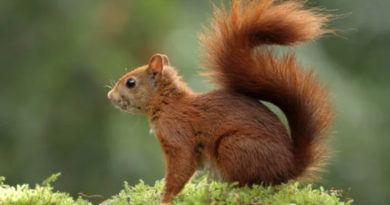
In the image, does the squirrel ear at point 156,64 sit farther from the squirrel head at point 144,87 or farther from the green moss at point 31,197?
the green moss at point 31,197

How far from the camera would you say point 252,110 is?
2.39m

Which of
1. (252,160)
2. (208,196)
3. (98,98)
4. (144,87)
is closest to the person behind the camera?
(208,196)

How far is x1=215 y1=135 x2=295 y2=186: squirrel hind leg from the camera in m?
2.29

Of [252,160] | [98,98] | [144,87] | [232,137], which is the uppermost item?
[98,98]

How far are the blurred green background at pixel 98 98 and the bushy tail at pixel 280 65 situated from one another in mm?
1775

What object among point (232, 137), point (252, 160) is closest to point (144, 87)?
point (232, 137)

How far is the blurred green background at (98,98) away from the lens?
14.3 feet

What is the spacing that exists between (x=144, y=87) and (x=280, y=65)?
2.02ft

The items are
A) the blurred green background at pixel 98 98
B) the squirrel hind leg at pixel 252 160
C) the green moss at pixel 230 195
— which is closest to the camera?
the green moss at pixel 230 195

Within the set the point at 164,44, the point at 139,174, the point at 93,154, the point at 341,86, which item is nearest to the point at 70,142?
the point at 93,154

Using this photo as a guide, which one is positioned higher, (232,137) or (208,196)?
(232,137)

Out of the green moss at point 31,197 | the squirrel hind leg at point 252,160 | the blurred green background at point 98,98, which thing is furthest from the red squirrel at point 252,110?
the blurred green background at point 98,98

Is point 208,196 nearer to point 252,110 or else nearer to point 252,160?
point 252,160

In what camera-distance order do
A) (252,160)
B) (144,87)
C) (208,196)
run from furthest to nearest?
(144,87) → (252,160) → (208,196)
